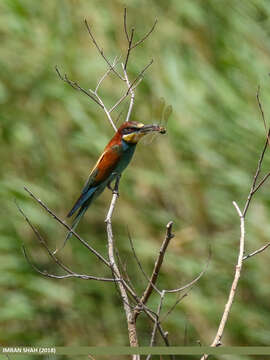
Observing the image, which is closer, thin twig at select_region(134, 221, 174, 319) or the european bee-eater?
thin twig at select_region(134, 221, 174, 319)

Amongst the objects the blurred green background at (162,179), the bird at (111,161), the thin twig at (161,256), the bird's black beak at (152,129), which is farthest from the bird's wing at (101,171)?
the blurred green background at (162,179)

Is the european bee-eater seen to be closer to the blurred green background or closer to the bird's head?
the bird's head

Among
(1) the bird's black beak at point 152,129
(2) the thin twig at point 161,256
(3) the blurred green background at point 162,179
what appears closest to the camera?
(2) the thin twig at point 161,256

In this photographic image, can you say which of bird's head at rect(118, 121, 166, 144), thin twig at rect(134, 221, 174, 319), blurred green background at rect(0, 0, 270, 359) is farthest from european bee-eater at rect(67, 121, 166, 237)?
blurred green background at rect(0, 0, 270, 359)

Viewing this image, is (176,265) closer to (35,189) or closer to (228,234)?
(228,234)

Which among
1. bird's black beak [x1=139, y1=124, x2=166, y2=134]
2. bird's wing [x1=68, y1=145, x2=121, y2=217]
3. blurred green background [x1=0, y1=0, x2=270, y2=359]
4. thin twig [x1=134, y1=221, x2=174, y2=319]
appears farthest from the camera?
blurred green background [x1=0, y1=0, x2=270, y2=359]

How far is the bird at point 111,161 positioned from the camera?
1.86 metres

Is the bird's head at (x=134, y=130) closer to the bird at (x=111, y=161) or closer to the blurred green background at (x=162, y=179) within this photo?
the bird at (x=111, y=161)

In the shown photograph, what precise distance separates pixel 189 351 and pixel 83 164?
175 cm

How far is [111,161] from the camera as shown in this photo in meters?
2.02

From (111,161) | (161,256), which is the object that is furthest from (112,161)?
(161,256)

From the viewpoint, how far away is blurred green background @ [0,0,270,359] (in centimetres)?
301

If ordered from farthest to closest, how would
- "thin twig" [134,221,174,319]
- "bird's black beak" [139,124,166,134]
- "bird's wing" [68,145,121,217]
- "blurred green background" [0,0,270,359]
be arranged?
1. "blurred green background" [0,0,270,359]
2. "bird's wing" [68,145,121,217]
3. "bird's black beak" [139,124,166,134]
4. "thin twig" [134,221,174,319]

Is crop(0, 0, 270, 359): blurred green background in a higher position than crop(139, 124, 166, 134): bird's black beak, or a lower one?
lower
